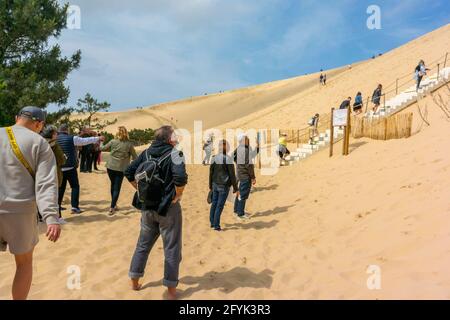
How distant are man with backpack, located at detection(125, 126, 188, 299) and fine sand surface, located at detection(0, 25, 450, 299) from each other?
422 mm

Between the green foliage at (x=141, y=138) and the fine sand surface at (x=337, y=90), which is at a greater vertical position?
the fine sand surface at (x=337, y=90)

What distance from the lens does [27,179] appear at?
2789 mm

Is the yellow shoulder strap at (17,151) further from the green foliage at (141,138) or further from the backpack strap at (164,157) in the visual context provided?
the green foliage at (141,138)

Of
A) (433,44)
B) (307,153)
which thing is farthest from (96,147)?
(433,44)

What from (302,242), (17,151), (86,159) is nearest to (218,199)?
(302,242)

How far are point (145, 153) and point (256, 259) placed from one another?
7.87 ft

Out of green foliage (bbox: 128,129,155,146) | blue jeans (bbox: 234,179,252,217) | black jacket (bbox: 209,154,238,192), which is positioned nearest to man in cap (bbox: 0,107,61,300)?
black jacket (bbox: 209,154,238,192)

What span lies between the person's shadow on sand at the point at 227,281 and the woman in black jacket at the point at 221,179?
204 centimetres

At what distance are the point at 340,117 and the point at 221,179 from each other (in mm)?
7772

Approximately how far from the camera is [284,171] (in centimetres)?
1382

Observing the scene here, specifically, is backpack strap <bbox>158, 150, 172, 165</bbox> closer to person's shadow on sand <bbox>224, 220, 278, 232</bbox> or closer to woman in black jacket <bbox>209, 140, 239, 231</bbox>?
woman in black jacket <bbox>209, 140, 239, 231</bbox>

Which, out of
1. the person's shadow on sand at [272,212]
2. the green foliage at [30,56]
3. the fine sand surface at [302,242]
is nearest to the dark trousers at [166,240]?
the fine sand surface at [302,242]

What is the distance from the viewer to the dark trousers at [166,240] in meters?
3.72
